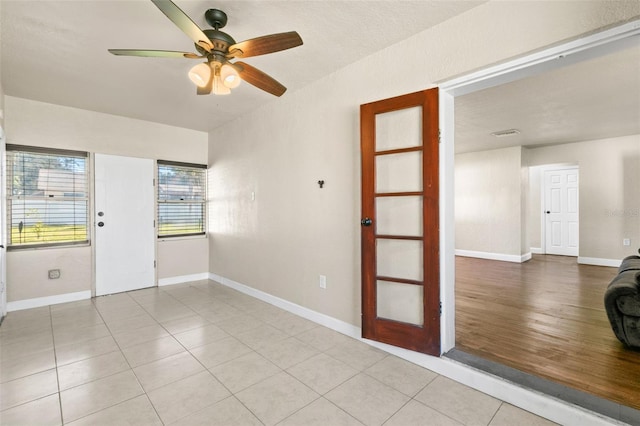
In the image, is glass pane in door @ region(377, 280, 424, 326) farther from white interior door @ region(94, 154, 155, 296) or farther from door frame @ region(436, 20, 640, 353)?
white interior door @ region(94, 154, 155, 296)

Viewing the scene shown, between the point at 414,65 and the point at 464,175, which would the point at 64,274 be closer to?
the point at 414,65

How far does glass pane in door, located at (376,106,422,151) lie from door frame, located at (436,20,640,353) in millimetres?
189

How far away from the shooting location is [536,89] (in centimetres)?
338

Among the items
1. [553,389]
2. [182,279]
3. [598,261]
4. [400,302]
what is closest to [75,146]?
[182,279]

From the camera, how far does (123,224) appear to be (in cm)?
445

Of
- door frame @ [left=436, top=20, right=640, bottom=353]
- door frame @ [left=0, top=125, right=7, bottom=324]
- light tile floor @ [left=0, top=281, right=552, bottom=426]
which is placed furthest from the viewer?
door frame @ [left=0, top=125, right=7, bottom=324]

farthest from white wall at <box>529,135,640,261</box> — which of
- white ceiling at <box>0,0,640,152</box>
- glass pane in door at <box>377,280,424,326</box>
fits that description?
glass pane in door at <box>377,280,424,326</box>

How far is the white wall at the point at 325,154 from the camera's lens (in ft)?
6.14

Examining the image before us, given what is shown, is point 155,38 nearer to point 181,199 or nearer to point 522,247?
point 181,199

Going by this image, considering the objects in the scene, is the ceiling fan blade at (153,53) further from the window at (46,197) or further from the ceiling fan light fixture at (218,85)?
the window at (46,197)

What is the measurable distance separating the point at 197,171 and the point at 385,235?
4099mm

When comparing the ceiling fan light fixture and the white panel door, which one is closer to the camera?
the ceiling fan light fixture

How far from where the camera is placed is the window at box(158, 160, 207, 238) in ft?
16.1

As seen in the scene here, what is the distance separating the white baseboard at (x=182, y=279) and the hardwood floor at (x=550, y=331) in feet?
13.7
